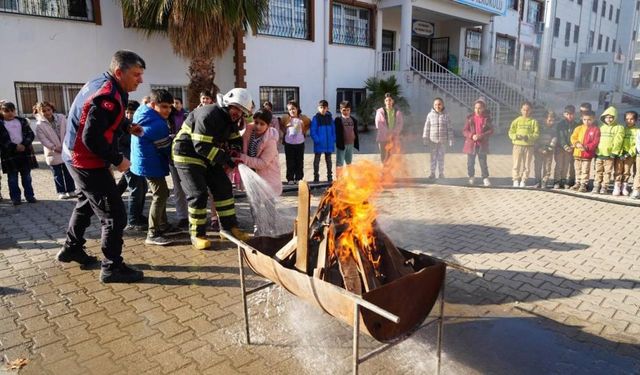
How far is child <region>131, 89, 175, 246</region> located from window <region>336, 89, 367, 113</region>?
13.9m

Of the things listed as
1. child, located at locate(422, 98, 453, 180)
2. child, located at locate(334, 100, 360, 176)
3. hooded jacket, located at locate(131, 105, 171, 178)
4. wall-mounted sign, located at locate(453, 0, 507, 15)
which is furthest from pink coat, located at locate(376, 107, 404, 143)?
wall-mounted sign, located at locate(453, 0, 507, 15)

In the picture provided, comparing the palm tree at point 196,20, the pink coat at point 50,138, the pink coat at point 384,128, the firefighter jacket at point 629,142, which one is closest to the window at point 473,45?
the palm tree at point 196,20

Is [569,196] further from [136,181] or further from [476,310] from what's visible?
[136,181]

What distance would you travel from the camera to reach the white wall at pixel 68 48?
11.3m

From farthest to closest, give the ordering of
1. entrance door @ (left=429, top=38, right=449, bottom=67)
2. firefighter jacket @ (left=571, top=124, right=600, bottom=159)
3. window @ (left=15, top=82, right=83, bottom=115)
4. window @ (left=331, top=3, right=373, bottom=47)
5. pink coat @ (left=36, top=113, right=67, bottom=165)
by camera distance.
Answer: entrance door @ (left=429, top=38, right=449, bottom=67) < window @ (left=331, top=3, right=373, bottom=47) < window @ (left=15, top=82, right=83, bottom=115) < firefighter jacket @ (left=571, top=124, right=600, bottom=159) < pink coat @ (left=36, top=113, right=67, bottom=165)

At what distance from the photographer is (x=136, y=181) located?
5746 millimetres

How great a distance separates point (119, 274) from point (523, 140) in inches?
303

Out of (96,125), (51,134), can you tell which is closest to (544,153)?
(96,125)

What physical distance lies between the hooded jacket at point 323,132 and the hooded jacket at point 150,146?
4.20m

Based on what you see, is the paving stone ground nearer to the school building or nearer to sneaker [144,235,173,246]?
sneaker [144,235,173,246]

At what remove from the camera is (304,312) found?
3.91m

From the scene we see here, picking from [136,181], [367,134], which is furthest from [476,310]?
[367,134]

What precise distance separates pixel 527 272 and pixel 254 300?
2.95m

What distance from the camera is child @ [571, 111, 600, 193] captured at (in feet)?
26.7
